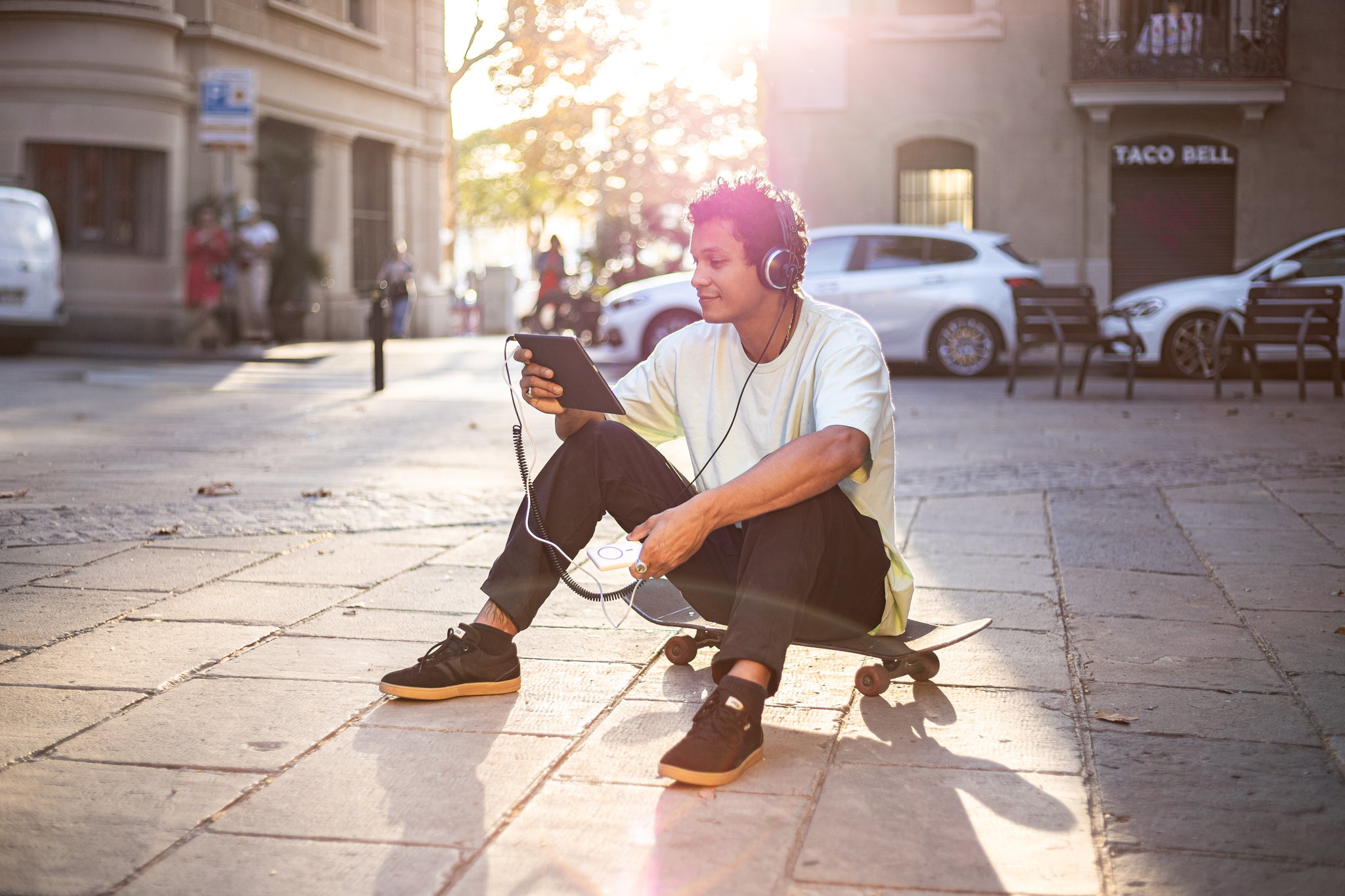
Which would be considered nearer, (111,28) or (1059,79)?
(111,28)

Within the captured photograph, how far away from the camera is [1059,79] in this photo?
884 inches

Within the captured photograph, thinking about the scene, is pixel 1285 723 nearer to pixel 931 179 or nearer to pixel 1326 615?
pixel 1326 615

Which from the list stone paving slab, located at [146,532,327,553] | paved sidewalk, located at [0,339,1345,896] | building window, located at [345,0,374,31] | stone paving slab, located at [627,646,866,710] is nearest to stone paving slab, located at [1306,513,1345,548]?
paved sidewalk, located at [0,339,1345,896]

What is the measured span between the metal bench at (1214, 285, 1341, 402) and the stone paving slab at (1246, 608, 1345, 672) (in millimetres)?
9340

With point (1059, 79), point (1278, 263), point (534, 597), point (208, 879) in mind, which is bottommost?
point (208, 879)

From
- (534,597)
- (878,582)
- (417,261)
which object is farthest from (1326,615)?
(417,261)

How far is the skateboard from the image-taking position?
12.7 feet

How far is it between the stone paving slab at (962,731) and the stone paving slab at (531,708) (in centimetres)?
66

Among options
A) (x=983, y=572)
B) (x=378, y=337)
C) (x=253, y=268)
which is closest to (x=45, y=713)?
(x=983, y=572)

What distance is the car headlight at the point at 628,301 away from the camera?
1706cm

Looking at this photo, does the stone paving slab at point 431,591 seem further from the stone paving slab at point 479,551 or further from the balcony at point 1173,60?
the balcony at point 1173,60

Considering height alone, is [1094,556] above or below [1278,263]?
below


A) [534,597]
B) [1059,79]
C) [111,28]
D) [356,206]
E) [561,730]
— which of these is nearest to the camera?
[561,730]

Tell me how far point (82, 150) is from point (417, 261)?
9571 mm
